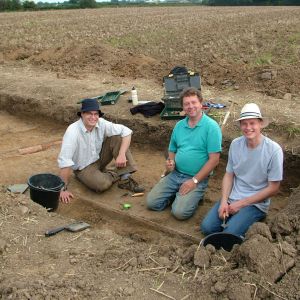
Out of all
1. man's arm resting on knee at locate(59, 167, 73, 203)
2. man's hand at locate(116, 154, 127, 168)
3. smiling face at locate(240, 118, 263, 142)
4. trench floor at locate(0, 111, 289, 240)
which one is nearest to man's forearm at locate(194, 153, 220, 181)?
trench floor at locate(0, 111, 289, 240)

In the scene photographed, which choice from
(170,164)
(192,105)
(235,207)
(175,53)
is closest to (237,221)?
(235,207)

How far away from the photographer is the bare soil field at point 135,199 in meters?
3.48

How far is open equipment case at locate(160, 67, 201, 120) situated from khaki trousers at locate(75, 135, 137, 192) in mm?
1592

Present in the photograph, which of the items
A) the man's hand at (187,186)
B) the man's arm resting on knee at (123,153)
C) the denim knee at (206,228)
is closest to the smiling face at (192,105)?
the man's hand at (187,186)

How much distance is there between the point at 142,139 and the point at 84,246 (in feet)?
11.8

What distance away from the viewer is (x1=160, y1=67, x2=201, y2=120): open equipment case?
7.45 meters

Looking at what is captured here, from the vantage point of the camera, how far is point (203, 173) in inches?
210

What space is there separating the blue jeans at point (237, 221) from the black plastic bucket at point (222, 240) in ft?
1.10

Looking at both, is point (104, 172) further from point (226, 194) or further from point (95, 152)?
point (226, 194)

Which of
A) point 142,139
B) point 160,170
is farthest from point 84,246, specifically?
point 142,139

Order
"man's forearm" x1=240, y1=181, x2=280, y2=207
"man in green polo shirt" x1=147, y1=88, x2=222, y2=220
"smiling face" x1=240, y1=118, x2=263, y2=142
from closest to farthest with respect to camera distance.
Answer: "smiling face" x1=240, y1=118, x2=263, y2=142, "man's forearm" x1=240, y1=181, x2=280, y2=207, "man in green polo shirt" x1=147, y1=88, x2=222, y2=220

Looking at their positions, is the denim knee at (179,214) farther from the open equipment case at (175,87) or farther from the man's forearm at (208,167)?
the open equipment case at (175,87)

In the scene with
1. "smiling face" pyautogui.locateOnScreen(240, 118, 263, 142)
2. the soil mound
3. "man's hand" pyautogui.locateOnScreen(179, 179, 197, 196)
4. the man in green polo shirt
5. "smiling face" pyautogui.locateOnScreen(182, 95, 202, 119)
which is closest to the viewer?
"smiling face" pyautogui.locateOnScreen(240, 118, 263, 142)

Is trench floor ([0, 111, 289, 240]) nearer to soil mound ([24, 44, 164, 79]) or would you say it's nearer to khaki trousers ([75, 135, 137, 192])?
khaki trousers ([75, 135, 137, 192])
